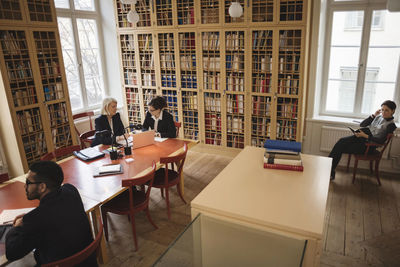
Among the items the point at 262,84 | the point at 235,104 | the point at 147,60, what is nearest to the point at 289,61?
the point at 262,84

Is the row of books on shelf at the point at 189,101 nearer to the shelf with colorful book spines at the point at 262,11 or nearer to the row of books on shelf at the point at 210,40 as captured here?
the row of books on shelf at the point at 210,40

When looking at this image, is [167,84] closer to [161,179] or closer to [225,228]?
[161,179]

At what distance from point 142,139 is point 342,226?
9.03ft

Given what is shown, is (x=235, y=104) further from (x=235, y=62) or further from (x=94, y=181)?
(x=94, y=181)

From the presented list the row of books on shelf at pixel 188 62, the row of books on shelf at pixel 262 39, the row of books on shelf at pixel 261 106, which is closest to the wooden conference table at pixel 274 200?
the row of books on shelf at pixel 261 106

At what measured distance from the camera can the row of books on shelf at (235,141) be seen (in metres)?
5.95

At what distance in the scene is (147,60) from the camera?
6.39m

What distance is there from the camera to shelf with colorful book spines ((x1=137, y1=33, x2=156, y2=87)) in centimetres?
625

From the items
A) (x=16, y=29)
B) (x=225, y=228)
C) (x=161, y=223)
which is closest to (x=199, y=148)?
(x=161, y=223)

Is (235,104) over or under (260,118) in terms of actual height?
over

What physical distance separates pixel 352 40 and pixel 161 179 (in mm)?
4136

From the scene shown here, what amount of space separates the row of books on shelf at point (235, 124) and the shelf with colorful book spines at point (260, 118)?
0.69ft

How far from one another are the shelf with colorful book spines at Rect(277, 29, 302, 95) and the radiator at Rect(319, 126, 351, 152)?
962 millimetres

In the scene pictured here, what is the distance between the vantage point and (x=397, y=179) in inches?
198
